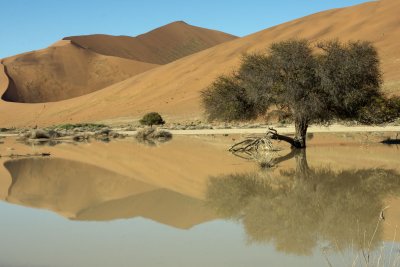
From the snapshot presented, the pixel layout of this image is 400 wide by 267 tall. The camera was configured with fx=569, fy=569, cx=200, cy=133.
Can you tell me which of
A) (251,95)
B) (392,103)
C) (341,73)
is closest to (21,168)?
(251,95)

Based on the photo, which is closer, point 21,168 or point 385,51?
point 21,168

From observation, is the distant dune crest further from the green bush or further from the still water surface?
the still water surface

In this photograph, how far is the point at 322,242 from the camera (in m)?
6.98

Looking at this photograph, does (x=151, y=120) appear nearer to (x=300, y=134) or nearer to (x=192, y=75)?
(x=192, y=75)

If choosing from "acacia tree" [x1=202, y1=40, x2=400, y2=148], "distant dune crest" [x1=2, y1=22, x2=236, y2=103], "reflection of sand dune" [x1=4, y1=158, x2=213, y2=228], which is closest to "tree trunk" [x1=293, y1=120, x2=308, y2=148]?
"acacia tree" [x1=202, y1=40, x2=400, y2=148]

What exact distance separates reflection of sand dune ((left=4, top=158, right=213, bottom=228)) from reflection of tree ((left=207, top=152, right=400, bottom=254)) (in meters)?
0.75

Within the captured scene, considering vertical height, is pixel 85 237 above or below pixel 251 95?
below

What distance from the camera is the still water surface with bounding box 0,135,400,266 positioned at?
21.4 feet

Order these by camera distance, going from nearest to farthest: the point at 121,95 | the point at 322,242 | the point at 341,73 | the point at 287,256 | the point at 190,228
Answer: the point at 287,256, the point at 322,242, the point at 190,228, the point at 341,73, the point at 121,95

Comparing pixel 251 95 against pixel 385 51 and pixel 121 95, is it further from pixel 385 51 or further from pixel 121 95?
pixel 121 95

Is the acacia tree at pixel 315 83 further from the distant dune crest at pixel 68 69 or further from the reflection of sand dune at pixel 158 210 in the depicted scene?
the distant dune crest at pixel 68 69

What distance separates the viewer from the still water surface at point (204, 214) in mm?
6512

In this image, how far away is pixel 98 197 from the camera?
37.7 ft

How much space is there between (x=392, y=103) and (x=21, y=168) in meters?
16.4
